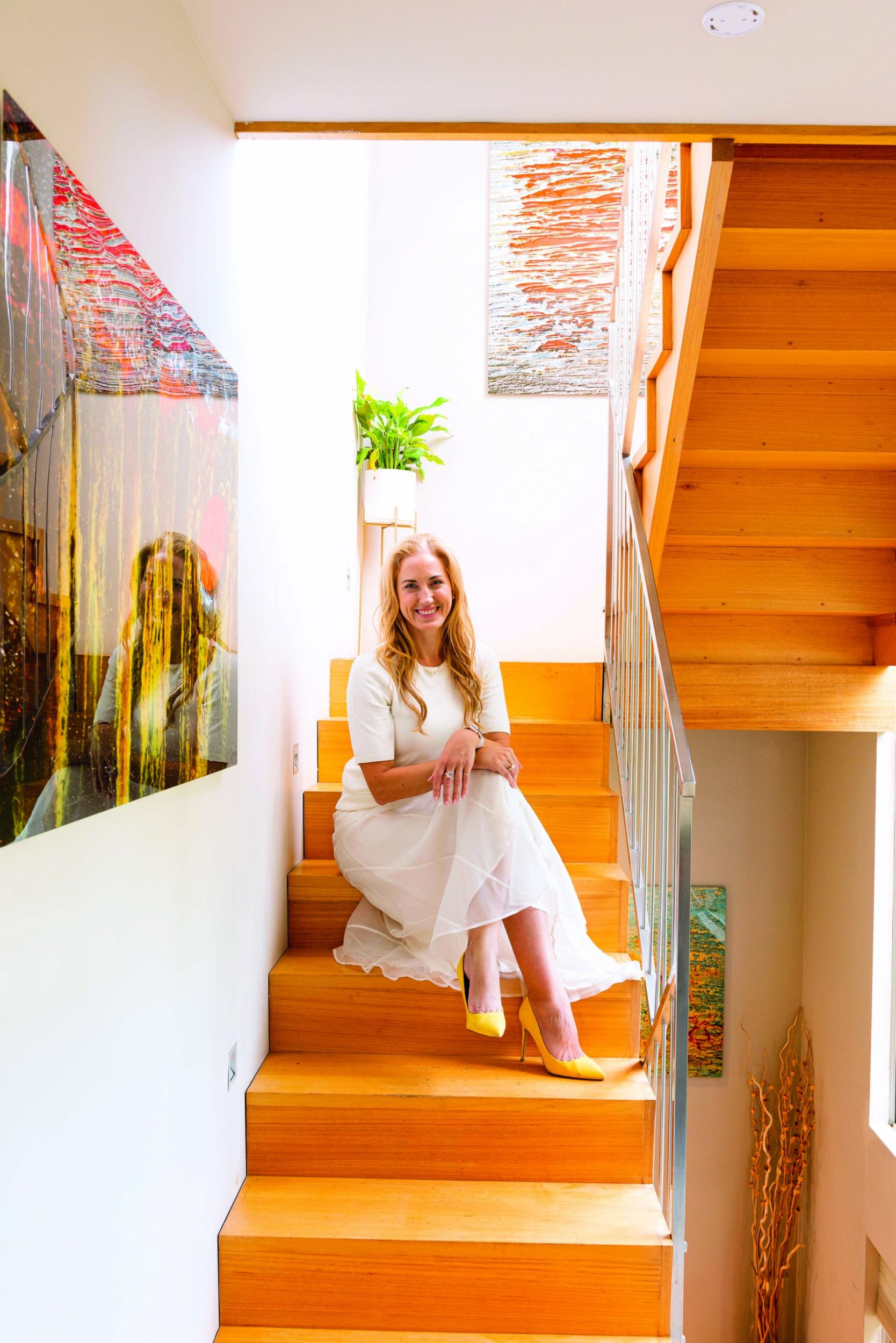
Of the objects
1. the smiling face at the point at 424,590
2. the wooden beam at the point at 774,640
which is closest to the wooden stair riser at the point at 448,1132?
the smiling face at the point at 424,590

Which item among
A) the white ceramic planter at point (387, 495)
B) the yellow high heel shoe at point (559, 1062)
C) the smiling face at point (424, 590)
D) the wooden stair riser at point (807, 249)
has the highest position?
the wooden stair riser at point (807, 249)

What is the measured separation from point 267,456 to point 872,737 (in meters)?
2.32

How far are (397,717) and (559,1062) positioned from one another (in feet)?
2.94

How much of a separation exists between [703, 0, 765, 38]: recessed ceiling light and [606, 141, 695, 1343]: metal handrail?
3.01 ft

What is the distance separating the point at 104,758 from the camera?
1.20 m

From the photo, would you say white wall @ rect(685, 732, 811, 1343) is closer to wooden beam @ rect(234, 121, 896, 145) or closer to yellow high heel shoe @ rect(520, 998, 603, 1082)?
yellow high heel shoe @ rect(520, 998, 603, 1082)

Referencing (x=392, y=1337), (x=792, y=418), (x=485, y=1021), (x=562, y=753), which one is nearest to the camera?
(x=392, y=1337)

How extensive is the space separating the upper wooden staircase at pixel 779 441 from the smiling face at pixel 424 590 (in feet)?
2.17

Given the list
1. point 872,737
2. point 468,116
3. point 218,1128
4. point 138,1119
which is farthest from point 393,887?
point 872,737

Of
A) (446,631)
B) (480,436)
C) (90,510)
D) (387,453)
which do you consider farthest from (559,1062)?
(480,436)

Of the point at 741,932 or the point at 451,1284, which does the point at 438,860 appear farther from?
the point at 741,932

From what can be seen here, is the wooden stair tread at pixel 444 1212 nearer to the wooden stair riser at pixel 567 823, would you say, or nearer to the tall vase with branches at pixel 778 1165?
the wooden stair riser at pixel 567 823

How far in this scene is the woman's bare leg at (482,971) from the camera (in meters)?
2.32

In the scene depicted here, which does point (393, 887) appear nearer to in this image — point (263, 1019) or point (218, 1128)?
point (263, 1019)
